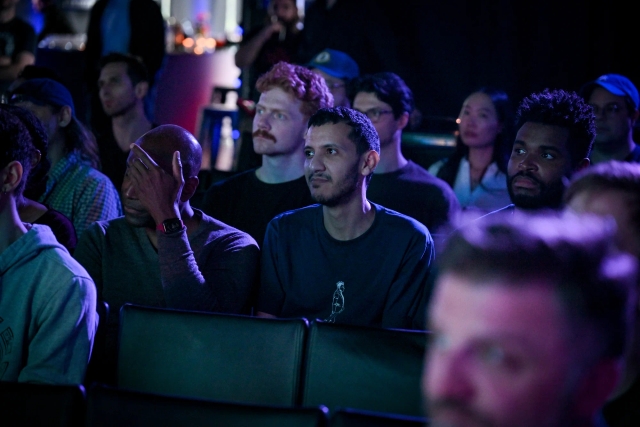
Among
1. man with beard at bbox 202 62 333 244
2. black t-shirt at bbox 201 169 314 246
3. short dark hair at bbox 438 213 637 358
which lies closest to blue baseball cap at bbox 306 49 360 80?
man with beard at bbox 202 62 333 244

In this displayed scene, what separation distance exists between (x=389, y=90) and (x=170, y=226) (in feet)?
5.65

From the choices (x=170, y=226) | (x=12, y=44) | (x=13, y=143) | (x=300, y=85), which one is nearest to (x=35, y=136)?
(x=13, y=143)

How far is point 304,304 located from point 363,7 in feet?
12.6

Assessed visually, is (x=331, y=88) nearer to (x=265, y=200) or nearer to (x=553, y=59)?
(x=265, y=200)

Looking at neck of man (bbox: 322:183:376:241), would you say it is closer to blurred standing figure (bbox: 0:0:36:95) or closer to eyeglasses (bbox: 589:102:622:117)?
eyeglasses (bbox: 589:102:622:117)

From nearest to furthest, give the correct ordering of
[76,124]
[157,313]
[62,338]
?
1. [62,338]
2. [157,313]
3. [76,124]

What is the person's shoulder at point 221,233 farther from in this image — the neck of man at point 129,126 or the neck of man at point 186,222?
the neck of man at point 129,126

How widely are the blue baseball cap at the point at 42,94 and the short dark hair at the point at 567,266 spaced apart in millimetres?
2826

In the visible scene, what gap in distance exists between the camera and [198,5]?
1094cm

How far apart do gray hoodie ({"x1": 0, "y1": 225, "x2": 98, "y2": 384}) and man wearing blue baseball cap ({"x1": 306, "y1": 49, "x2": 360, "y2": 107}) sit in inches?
99.0

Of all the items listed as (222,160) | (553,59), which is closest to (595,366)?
(553,59)

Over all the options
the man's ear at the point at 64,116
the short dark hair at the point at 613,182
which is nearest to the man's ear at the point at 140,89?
the man's ear at the point at 64,116

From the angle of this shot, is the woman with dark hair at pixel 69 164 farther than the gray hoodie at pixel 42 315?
Yes

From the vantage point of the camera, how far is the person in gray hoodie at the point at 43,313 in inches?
65.9
